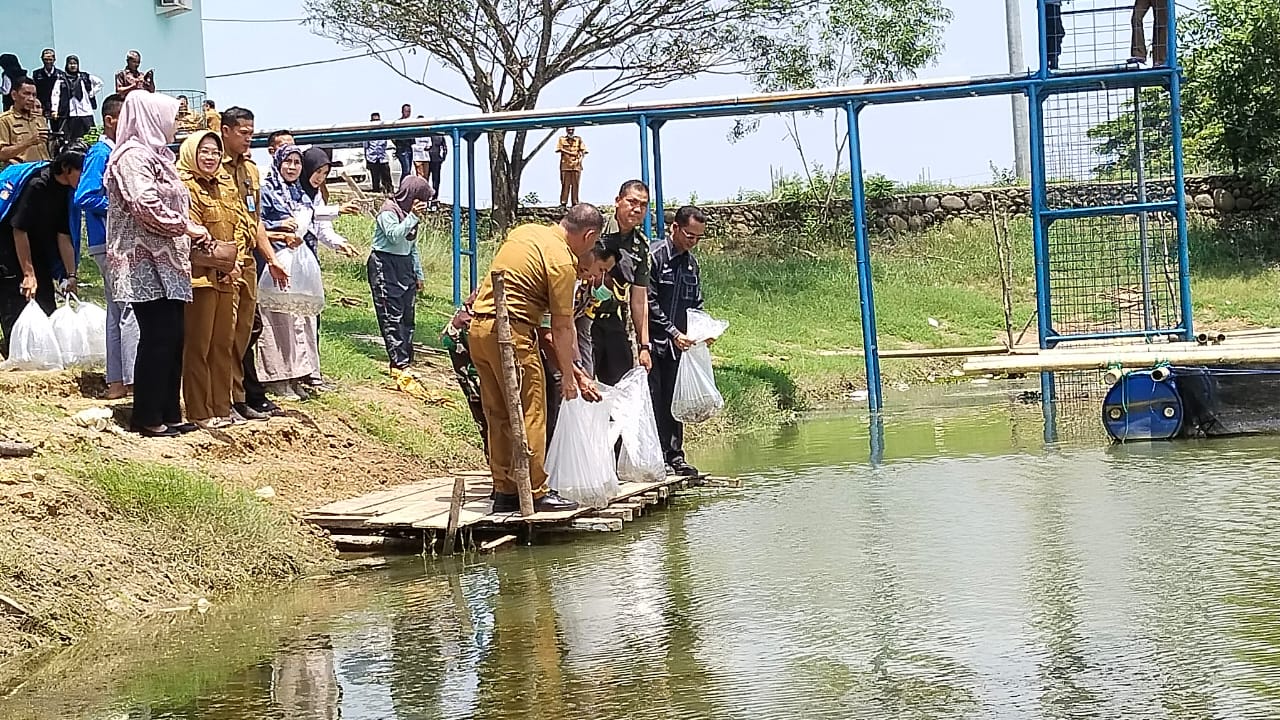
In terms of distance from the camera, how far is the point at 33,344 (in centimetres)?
996

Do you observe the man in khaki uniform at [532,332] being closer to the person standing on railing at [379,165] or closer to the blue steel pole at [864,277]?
the blue steel pole at [864,277]

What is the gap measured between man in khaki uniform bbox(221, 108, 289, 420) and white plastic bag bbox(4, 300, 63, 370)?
1.15 metres

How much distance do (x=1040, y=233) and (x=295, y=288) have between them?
753cm

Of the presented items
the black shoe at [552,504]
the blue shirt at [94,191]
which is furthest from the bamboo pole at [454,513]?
the blue shirt at [94,191]

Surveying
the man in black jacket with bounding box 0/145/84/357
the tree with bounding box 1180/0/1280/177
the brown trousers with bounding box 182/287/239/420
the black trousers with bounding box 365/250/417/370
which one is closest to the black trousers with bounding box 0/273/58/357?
the man in black jacket with bounding box 0/145/84/357

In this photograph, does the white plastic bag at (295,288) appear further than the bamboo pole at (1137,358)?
No

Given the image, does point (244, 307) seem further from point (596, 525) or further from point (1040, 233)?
point (1040, 233)

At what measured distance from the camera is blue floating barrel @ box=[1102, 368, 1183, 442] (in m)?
11.8

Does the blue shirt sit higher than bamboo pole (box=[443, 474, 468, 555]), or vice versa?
the blue shirt

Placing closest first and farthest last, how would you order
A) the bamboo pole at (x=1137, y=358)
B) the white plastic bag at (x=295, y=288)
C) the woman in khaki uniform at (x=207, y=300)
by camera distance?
the woman in khaki uniform at (x=207, y=300)
the white plastic bag at (x=295, y=288)
the bamboo pole at (x=1137, y=358)

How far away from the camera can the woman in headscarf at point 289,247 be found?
10836 millimetres

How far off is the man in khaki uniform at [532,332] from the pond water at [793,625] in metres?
0.53

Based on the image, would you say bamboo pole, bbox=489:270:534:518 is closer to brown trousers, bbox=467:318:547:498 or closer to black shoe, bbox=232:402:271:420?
brown trousers, bbox=467:318:547:498

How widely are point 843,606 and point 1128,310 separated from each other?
40.0ft
